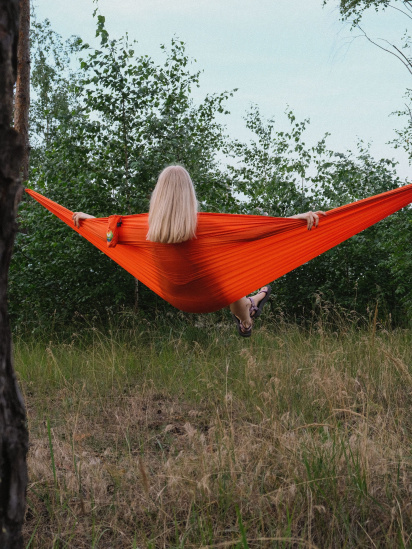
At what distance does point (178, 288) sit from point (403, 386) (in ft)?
4.36

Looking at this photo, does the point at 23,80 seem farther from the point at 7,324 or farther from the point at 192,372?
the point at 7,324

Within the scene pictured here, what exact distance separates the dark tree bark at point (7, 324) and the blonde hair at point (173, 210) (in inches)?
69.8

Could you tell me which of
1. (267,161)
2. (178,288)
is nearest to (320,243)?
(178,288)

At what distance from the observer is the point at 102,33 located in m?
4.28

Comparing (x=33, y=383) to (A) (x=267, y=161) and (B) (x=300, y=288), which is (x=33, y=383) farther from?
(A) (x=267, y=161)

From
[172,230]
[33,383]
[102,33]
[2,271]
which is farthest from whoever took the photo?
[102,33]

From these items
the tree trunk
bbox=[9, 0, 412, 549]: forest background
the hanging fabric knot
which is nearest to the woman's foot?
bbox=[9, 0, 412, 549]: forest background

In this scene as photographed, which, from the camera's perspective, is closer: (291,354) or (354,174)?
(291,354)

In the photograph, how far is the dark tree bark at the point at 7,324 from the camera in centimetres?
95

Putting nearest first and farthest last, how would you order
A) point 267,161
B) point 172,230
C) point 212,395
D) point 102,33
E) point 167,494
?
point 167,494, point 172,230, point 212,395, point 102,33, point 267,161

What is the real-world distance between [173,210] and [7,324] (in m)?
1.84

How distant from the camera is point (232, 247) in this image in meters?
2.86

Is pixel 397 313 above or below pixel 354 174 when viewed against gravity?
below

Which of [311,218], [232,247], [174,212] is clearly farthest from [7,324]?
[311,218]
